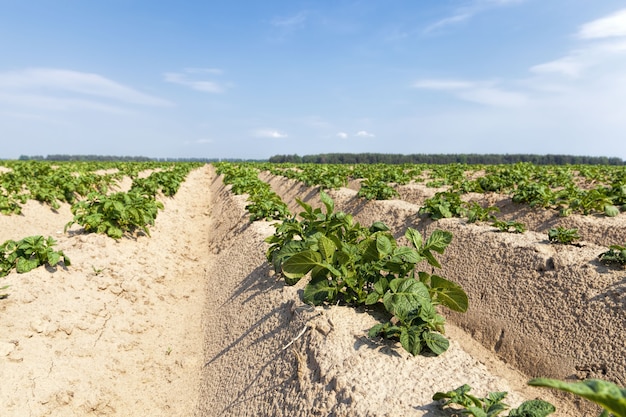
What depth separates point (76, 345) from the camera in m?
4.40

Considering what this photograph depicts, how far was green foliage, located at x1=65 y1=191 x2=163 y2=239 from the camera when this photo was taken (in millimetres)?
7133

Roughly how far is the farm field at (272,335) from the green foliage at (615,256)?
0.10 m

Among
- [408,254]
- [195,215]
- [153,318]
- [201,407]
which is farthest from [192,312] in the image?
[195,215]

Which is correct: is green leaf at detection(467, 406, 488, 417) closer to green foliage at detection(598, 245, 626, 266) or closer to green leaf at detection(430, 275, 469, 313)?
green leaf at detection(430, 275, 469, 313)

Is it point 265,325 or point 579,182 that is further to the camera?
point 579,182

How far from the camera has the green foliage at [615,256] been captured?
4500 millimetres

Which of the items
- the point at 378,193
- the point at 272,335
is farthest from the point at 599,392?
the point at 378,193

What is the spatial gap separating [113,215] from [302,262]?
5616 mm

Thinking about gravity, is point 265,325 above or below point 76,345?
above

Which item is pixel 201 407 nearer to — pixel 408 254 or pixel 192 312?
pixel 192 312

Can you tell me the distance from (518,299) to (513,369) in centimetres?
101

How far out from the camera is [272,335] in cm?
393

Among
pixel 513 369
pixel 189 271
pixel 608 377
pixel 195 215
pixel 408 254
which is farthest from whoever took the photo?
pixel 195 215

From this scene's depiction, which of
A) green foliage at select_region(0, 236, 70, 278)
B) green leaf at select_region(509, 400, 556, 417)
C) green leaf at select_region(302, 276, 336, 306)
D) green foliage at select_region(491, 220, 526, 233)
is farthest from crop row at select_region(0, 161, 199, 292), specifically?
green foliage at select_region(491, 220, 526, 233)
